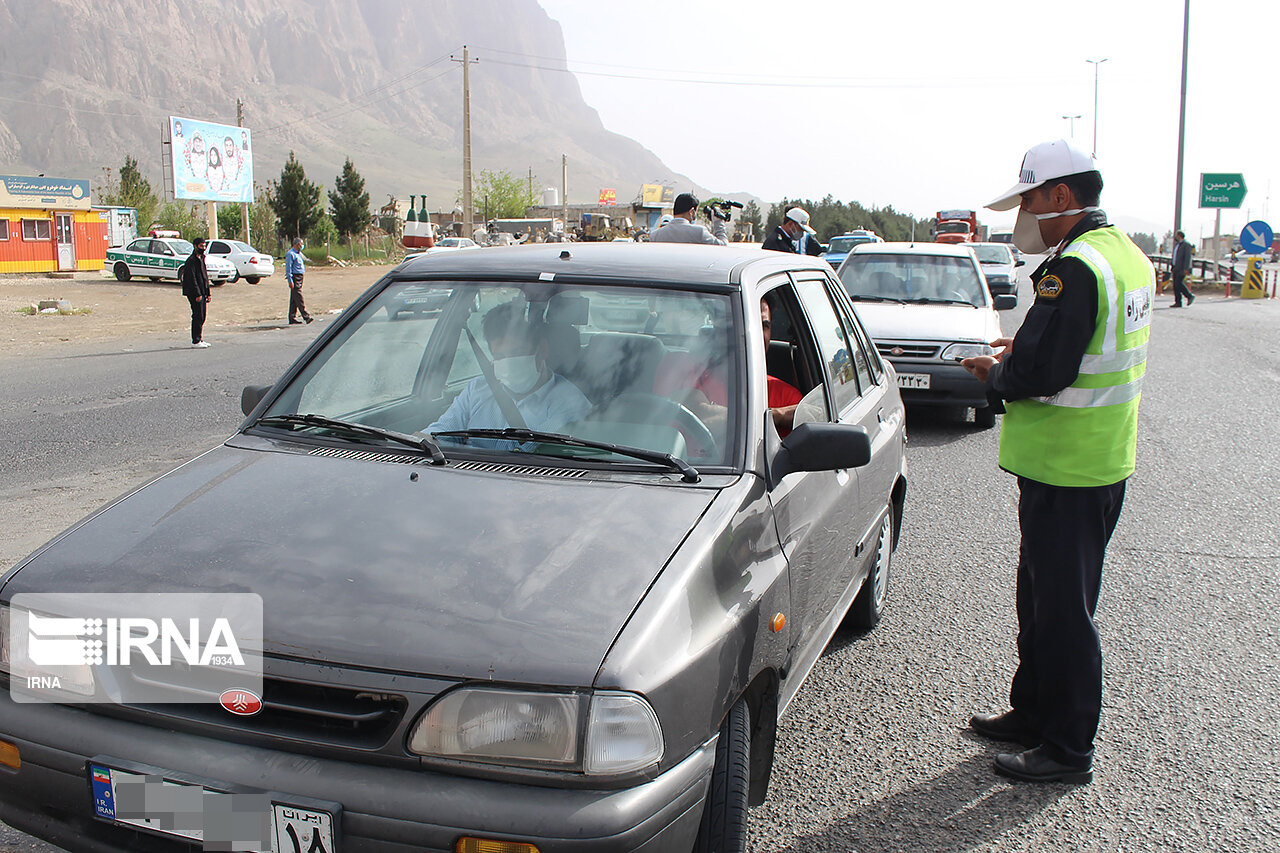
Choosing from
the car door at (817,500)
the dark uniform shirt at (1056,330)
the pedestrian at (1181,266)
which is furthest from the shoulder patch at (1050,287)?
the pedestrian at (1181,266)

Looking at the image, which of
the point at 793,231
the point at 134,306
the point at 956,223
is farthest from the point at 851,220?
the point at 793,231

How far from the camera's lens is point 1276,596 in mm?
4887

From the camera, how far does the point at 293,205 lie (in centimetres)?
6212

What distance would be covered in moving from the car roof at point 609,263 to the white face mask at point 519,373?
11.7 inches

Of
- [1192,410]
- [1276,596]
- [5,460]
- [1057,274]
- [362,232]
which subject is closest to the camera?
[1057,274]

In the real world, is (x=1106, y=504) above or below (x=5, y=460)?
above

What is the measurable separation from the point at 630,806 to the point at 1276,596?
4354mm

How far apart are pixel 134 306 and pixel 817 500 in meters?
29.8

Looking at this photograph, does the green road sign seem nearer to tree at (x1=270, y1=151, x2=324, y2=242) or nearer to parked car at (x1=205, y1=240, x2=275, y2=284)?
parked car at (x1=205, y1=240, x2=275, y2=284)

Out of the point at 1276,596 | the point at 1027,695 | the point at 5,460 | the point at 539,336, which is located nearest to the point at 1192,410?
the point at 1276,596

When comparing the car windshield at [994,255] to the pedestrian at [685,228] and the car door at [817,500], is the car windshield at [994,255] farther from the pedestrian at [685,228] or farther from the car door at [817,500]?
the car door at [817,500]

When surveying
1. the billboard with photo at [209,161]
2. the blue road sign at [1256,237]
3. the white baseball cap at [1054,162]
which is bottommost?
the white baseball cap at [1054,162]

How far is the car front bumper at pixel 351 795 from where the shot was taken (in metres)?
1.84

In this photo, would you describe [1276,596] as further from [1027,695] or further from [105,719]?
[105,719]
